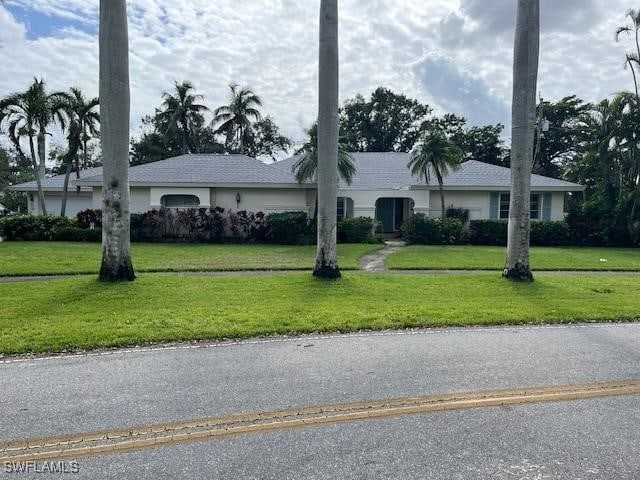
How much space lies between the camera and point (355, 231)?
68.9ft

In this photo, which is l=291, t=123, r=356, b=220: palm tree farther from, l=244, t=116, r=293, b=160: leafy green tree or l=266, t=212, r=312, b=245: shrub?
l=244, t=116, r=293, b=160: leafy green tree

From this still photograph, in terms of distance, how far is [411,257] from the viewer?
642 inches

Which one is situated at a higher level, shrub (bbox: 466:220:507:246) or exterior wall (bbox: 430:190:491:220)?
exterior wall (bbox: 430:190:491:220)

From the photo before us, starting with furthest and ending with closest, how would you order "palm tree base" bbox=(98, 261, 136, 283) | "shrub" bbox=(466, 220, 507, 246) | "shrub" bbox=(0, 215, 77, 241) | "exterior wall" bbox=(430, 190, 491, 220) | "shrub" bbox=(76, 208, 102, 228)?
"exterior wall" bbox=(430, 190, 491, 220)
"shrub" bbox=(466, 220, 507, 246)
"shrub" bbox=(76, 208, 102, 228)
"shrub" bbox=(0, 215, 77, 241)
"palm tree base" bbox=(98, 261, 136, 283)

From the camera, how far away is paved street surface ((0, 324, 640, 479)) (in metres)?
3.20

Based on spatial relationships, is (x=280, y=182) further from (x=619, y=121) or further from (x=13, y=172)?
(x=13, y=172)

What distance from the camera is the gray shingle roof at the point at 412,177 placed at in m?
23.8

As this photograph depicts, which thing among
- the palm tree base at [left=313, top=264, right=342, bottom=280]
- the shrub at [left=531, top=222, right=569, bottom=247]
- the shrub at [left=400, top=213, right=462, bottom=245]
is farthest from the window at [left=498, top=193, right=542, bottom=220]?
the palm tree base at [left=313, top=264, right=342, bottom=280]

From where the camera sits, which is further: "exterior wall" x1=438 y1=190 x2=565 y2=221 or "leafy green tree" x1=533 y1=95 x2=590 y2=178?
"leafy green tree" x1=533 y1=95 x2=590 y2=178

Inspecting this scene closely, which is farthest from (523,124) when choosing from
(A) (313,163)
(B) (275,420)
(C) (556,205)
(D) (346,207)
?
(C) (556,205)

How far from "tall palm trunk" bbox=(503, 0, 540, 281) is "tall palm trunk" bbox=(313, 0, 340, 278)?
14.5 ft

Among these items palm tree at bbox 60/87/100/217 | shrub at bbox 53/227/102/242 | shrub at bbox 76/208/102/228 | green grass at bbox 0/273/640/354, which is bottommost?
green grass at bbox 0/273/640/354

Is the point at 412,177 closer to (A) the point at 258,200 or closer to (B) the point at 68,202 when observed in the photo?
(A) the point at 258,200

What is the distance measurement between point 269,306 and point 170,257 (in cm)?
846
